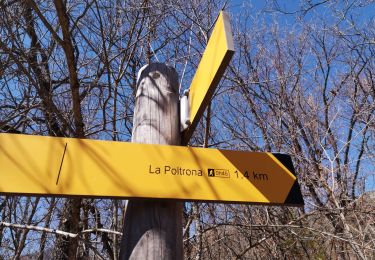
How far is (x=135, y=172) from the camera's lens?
1094 millimetres

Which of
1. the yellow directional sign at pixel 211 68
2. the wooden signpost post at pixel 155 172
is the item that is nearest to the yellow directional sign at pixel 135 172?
the wooden signpost post at pixel 155 172

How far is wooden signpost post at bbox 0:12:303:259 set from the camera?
1.03 metres

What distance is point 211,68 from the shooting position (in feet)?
3.61

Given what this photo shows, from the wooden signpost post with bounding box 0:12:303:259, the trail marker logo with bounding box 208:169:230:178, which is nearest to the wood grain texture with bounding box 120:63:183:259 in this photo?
the wooden signpost post with bounding box 0:12:303:259

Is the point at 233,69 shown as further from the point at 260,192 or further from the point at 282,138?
the point at 260,192

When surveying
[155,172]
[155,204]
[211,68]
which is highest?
[211,68]

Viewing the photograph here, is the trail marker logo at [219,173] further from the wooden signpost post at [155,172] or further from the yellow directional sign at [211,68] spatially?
the yellow directional sign at [211,68]

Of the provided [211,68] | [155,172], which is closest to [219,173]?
[155,172]

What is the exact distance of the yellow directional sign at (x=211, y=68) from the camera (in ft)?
3.25

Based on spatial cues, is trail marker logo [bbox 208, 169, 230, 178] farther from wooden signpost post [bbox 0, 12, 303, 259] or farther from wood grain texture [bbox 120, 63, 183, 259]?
wood grain texture [bbox 120, 63, 183, 259]

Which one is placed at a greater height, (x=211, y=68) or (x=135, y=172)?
(x=211, y=68)

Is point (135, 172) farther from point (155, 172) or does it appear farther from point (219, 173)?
point (219, 173)

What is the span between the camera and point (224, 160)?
121 centimetres

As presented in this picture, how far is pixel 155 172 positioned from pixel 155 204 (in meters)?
0.10
